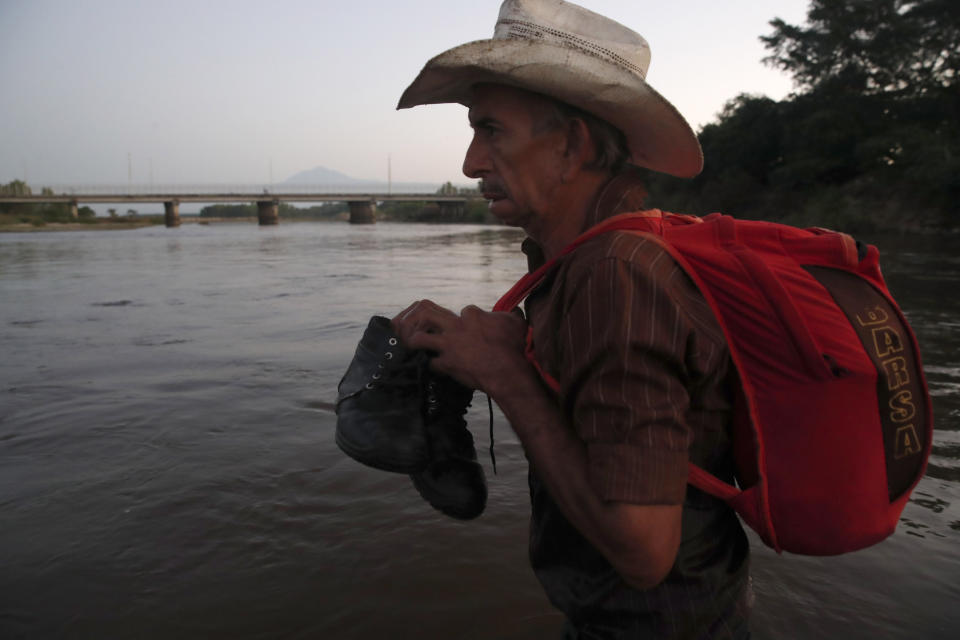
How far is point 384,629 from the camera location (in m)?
2.42

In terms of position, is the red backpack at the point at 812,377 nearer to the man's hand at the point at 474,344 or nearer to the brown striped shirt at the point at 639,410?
the brown striped shirt at the point at 639,410

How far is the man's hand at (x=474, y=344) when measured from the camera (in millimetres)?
1345

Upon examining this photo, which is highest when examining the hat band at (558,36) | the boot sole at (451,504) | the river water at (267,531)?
the hat band at (558,36)

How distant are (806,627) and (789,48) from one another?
1898 inches

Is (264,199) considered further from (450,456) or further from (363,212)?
(450,456)

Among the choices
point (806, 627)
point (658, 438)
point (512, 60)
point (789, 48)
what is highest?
point (789, 48)

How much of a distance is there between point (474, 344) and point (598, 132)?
1.97ft

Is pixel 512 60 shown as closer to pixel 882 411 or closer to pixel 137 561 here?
pixel 882 411

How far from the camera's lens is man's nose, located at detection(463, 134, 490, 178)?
1.54 metres

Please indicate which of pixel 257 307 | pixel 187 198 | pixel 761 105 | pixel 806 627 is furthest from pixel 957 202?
pixel 187 198

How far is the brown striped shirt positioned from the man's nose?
304 millimetres

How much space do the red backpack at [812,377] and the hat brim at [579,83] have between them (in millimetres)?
317

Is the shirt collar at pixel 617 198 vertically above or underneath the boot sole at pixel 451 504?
above

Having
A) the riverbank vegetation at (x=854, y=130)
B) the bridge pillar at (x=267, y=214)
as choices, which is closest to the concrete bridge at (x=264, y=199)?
the bridge pillar at (x=267, y=214)
